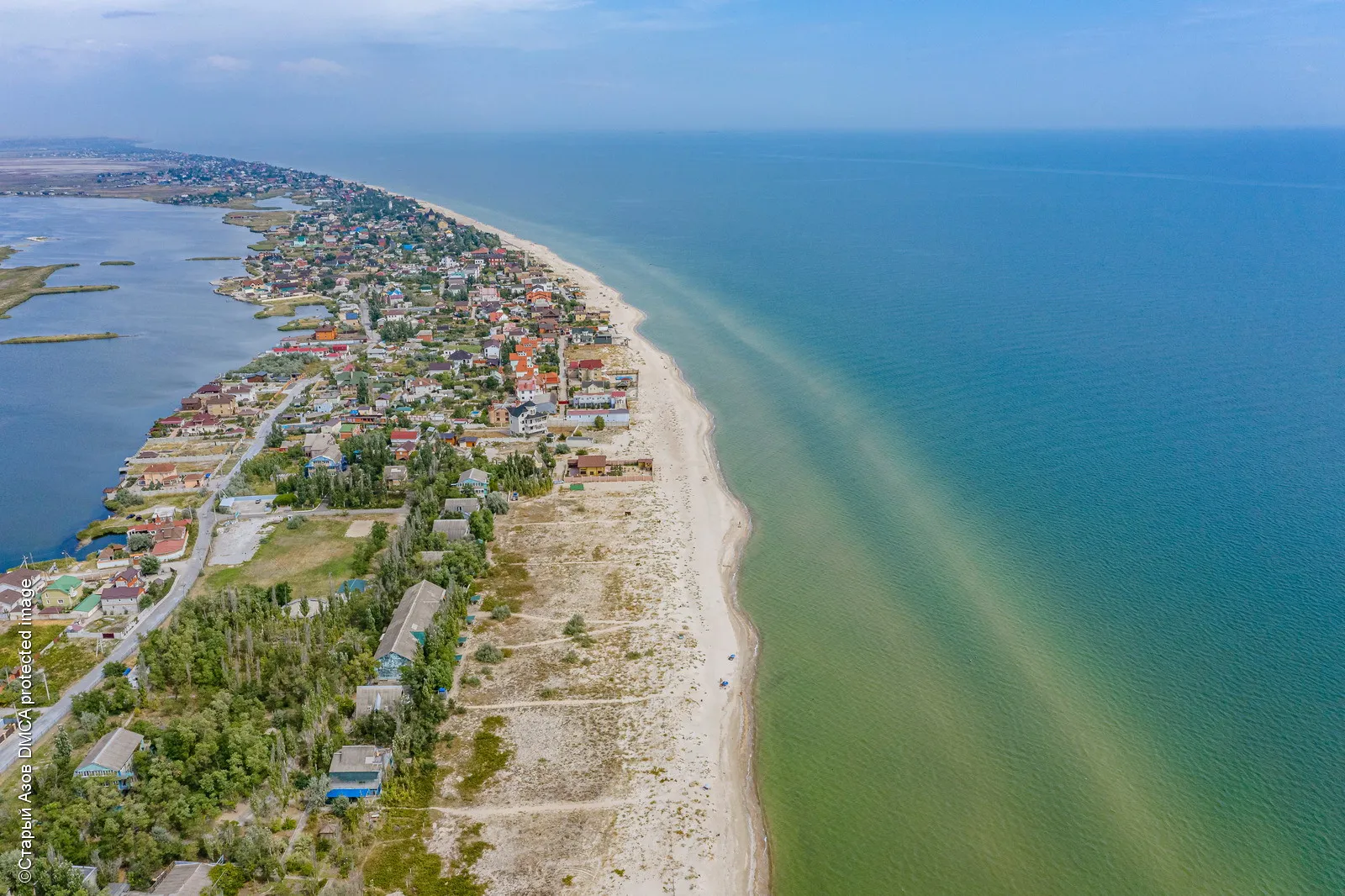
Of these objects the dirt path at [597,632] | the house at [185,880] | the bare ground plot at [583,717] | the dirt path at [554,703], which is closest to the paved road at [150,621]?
the house at [185,880]

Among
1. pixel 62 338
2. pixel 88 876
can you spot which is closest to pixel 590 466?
pixel 88 876

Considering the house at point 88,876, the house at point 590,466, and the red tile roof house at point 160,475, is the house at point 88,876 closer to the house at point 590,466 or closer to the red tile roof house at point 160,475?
the house at point 590,466

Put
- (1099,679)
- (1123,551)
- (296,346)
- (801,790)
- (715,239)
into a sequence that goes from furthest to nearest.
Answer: (715,239) < (296,346) < (1123,551) < (1099,679) < (801,790)

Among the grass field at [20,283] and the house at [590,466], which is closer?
the house at [590,466]

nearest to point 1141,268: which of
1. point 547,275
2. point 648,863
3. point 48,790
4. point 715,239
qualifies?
point 715,239

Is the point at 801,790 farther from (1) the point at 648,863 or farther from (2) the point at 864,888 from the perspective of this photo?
(1) the point at 648,863

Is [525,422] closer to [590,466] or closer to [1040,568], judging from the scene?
[590,466]
